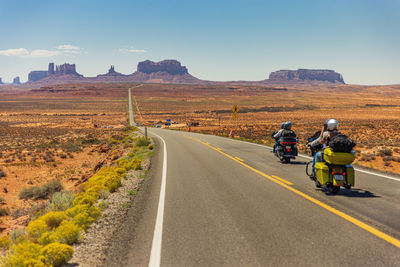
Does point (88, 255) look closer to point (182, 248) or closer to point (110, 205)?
point (182, 248)

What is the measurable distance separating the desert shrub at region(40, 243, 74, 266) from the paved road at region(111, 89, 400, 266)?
77cm

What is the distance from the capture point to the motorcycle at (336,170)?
6.95 m

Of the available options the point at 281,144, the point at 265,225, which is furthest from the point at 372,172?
the point at 265,225

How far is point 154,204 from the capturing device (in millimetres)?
7074

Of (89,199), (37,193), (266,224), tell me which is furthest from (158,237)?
(37,193)

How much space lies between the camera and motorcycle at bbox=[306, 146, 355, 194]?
695 cm

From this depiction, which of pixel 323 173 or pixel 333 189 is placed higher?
pixel 323 173

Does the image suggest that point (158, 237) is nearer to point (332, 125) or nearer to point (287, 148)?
point (332, 125)

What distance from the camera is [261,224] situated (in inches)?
213

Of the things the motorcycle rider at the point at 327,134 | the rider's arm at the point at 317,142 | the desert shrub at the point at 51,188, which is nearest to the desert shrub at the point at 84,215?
the motorcycle rider at the point at 327,134

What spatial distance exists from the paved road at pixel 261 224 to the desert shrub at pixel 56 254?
77cm

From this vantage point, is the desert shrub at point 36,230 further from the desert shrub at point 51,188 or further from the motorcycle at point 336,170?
the desert shrub at point 51,188

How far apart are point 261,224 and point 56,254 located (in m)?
3.44

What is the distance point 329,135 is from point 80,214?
635cm
